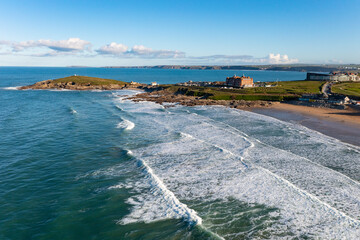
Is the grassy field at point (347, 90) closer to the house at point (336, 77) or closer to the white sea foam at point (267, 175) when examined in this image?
the house at point (336, 77)

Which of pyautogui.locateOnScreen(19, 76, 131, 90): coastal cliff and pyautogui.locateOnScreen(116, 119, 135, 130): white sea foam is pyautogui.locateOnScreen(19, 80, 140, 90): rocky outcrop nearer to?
pyautogui.locateOnScreen(19, 76, 131, 90): coastal cliff

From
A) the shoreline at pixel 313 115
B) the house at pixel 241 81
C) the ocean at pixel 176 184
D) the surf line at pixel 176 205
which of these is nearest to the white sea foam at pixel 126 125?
the ocean at pixel 176 184

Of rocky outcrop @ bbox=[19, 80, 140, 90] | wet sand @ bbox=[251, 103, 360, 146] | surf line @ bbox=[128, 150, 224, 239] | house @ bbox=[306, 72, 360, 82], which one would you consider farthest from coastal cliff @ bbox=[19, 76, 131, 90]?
surf line @ bbox=[128, 150, 224, 239]

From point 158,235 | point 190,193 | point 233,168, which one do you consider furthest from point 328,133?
point 158,235

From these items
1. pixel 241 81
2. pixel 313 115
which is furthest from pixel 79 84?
pixel 313 115

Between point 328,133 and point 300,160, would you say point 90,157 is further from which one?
point 328,133

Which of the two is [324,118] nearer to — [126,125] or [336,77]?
[126,125]
